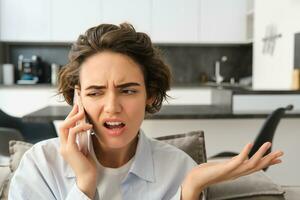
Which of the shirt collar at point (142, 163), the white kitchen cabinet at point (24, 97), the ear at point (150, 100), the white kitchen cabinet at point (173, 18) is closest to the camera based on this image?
the shirt collar at point (142, 163)

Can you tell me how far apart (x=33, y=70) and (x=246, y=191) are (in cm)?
446

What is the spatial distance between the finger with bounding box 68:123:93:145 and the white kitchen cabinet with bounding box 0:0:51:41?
4166mm

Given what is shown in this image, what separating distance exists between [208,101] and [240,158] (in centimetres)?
397

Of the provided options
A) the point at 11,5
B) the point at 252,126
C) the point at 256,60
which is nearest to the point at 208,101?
the point at 256,60

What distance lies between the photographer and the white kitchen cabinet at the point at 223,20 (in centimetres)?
500

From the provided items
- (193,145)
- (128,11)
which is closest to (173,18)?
(128,11)

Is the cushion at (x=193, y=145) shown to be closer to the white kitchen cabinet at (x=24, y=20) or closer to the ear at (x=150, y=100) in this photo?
the ear at (x=150, y=100)

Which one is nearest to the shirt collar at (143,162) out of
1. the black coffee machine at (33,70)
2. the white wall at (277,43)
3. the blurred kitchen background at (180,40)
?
the blurred kitchen background at (180,40)

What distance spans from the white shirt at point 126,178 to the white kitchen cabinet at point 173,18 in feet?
12.9

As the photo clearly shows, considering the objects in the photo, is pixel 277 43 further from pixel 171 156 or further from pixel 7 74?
pixel 7 74

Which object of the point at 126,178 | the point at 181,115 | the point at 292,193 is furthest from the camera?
the point at 181,115

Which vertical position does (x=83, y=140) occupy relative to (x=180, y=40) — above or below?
below

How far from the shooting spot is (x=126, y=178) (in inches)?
44.3

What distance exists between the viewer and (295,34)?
3.44 m
